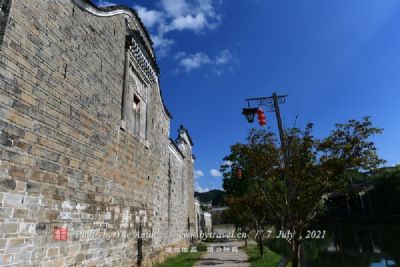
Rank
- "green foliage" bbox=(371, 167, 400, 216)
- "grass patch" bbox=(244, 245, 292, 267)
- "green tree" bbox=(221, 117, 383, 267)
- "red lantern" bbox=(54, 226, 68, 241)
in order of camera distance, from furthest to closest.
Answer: "green foliage" bbox=(371, 167, 400, 216) → "grass patch" bbox=(244, 245, 292, 267) → "green tree" bbox=(221, 117, 383, 267) → "red lantern" bbox=(54, 226, 68, 241)

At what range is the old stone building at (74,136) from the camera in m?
4.39

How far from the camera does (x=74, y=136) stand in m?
5.92

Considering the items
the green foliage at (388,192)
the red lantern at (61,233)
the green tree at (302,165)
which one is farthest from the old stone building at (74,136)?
the green foliage at (388,192)

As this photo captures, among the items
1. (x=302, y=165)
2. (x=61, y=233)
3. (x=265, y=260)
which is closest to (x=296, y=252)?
(x=302, y=165)

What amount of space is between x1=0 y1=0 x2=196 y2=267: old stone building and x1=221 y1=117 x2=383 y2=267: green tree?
11.1ft

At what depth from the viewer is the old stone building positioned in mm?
4391

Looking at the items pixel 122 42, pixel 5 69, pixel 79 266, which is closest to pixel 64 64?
pixel 5 69

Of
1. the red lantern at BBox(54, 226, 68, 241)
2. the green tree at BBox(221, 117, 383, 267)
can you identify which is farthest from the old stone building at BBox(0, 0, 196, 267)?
the green tree at BBox(221, 117, 383, 267)

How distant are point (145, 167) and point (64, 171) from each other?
4746 millimetres

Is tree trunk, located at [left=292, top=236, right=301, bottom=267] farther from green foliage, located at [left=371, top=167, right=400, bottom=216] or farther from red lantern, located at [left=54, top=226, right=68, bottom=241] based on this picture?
green foliage, located at [left=371, top=167, right=400, bottom=216]

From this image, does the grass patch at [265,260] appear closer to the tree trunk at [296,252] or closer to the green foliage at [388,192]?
the tree trunk at [296,252]

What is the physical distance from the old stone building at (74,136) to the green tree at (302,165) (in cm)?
338

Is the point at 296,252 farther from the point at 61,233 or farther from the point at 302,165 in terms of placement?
the point at 61,233

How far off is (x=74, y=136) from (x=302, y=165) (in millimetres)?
5306
